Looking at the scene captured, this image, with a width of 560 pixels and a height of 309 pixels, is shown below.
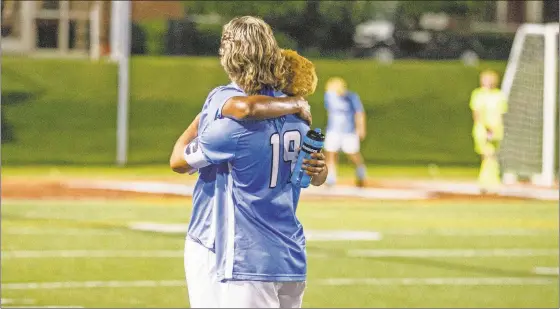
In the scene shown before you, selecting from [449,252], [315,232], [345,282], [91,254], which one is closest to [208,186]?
[345,282]

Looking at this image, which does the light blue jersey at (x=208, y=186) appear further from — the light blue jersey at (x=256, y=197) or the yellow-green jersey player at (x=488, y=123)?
the yellow-green jersey player at (x=488, y=123)

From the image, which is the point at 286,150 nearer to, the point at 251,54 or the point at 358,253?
the point at 251,54

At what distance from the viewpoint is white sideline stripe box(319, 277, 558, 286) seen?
10359 millimetres

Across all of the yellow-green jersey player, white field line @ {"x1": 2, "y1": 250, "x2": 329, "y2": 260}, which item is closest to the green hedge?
the yellow-green jersey player

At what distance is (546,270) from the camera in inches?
445

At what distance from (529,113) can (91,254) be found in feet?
38.0

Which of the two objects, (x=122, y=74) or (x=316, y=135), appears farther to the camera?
(x=122, y=74)

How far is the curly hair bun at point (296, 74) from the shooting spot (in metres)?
4.54

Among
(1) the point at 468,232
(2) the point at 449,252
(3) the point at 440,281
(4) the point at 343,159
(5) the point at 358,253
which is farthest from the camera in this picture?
(4) the point at 343,159

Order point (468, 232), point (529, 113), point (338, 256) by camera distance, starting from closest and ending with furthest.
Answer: point (338, 256)
point (468, 232)
point (529, 113)

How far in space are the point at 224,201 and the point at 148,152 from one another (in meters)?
20.7

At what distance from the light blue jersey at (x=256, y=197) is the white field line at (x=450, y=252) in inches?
298

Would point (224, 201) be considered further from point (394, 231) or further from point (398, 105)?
point (398, 105)

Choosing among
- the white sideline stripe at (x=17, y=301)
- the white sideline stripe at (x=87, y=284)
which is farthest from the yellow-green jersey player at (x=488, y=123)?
the white sideline stripe at (x=17, y=301)
